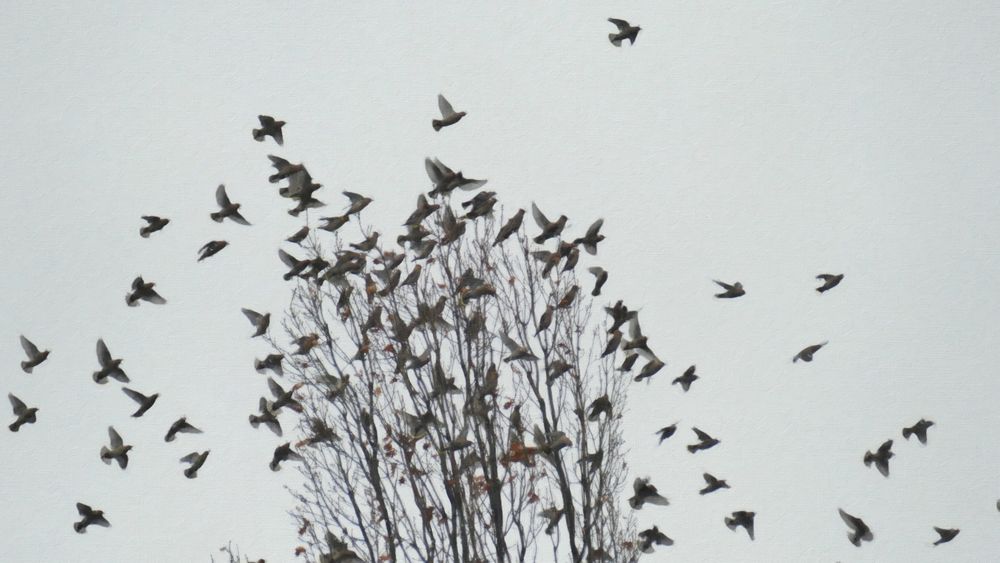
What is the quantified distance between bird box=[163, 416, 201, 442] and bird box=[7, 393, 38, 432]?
2.36 meters

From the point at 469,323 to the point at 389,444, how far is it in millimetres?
1863

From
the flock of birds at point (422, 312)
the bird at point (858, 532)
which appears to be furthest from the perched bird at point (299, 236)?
the bird at point (858, 532)

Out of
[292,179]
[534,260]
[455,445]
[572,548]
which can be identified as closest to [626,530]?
[572,548]

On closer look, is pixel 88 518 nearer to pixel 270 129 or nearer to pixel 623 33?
pixel 270 129

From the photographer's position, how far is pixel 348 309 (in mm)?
15523

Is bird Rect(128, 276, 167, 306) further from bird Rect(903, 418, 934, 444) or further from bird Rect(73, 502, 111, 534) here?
bird Rect(903, 418, 934, 444)

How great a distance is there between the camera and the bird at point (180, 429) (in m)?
13.3

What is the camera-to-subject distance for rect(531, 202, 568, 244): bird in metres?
13.9

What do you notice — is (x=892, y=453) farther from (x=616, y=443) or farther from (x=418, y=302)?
(x=418, y=302)

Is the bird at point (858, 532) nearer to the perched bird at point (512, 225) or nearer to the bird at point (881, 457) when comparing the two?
the bird at point (881, 457)

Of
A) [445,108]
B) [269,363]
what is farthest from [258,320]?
[445,108]

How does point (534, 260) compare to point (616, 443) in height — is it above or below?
above

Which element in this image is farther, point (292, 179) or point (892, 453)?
point (892, 453)

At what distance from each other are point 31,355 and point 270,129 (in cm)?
390
